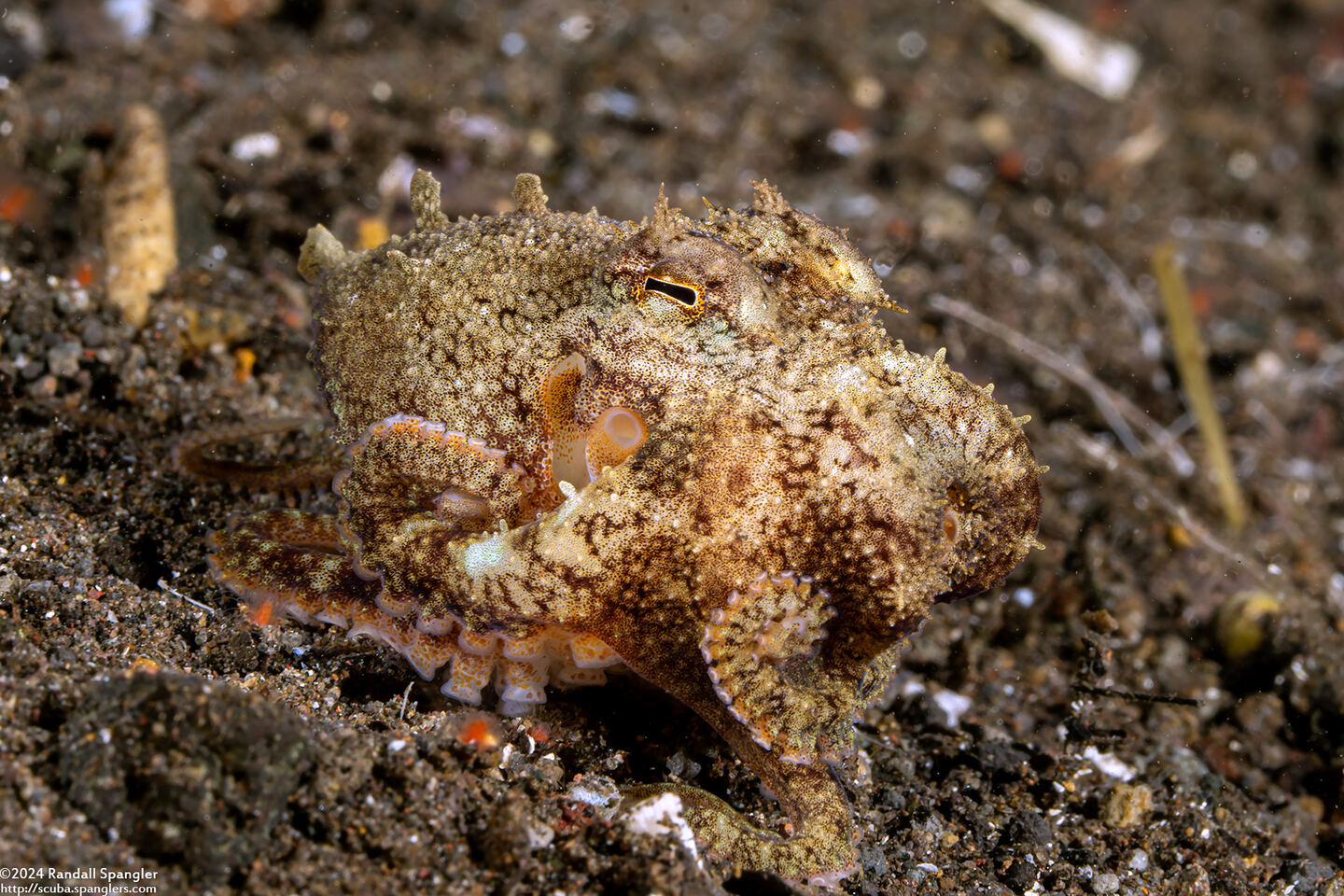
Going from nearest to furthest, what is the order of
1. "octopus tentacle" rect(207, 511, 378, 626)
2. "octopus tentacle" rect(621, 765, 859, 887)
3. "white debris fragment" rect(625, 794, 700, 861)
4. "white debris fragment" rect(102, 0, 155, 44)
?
"white debris fragment" rect(625, 794, 700, 861)
"octopus tentacle" rect(621, 765, 859, 887)
"octopus tentacle" rect(207, 511, 378, 626)
"white debris fragment" rect(102, 0, 155, 44)

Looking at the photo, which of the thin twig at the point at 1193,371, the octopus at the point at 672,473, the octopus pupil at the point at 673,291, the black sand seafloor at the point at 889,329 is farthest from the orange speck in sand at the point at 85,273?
the thin twig at the point at 1193,371

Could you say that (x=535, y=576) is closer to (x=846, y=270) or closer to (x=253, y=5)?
(x=846, y=270)

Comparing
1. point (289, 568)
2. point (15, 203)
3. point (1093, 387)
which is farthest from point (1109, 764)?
point (15, 203)

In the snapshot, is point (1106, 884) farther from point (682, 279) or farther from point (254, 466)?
point (254, 466)

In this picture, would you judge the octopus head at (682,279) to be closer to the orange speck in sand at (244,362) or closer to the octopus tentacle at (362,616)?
the octopus tentacle at (362,616)

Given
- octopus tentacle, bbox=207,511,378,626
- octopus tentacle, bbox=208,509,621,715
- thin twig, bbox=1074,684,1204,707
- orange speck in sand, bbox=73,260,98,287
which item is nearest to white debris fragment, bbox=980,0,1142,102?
thin twig, bbox=1074,684,1204,707

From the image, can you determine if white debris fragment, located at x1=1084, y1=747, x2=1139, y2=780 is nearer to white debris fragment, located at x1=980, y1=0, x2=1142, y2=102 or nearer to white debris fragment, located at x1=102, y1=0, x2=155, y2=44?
white debris fragment, located at x1=980, y1=0, x2=1142, y2=102

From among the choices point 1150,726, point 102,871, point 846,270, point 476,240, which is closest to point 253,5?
point 476,240
